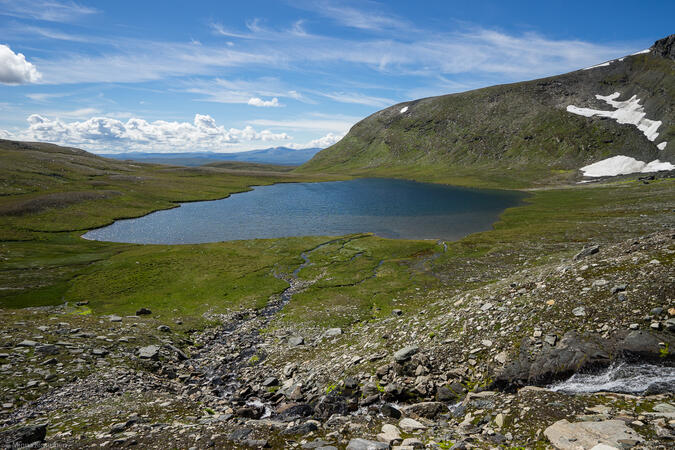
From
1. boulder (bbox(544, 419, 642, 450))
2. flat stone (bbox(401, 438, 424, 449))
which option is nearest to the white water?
boulder (bbox(544, 419, 642, 450))

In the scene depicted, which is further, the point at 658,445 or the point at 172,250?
the point at 172,250

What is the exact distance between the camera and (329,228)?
294 feet

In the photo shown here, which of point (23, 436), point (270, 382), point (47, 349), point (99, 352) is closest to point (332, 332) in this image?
point (270, 382)

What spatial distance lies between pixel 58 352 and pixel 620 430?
98.2 ft

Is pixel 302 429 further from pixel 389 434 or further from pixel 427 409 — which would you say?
pixel 427 409

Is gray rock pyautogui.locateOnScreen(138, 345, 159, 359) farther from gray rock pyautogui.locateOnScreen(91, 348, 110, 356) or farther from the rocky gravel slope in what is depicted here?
gray rock pyautogui.locateOnScreen(91, 348, 110, 356)

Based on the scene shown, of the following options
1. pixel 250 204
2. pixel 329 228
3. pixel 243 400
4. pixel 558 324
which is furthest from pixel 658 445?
pixel 250 204

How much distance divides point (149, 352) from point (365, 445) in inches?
810

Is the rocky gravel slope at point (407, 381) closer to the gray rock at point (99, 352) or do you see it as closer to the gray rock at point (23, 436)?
the gray rock at point (23, 436)

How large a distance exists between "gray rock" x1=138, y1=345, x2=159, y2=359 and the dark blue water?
57.3m

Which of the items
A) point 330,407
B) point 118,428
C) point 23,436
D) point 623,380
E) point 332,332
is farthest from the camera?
point 332,332

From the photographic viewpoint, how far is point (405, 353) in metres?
18.2

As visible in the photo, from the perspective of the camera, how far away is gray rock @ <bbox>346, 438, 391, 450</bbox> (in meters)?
11.1

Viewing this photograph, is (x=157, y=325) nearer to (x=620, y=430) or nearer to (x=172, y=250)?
(x=620, y=430)
